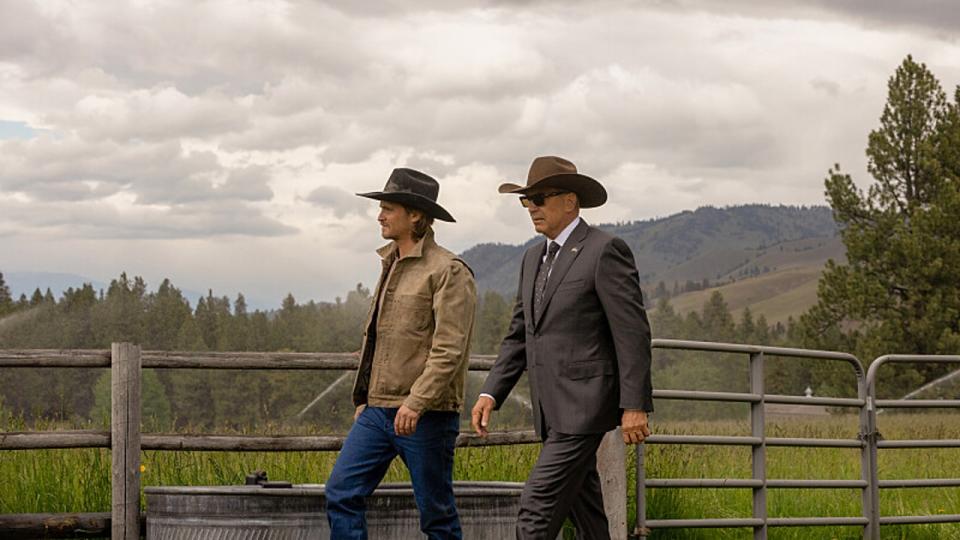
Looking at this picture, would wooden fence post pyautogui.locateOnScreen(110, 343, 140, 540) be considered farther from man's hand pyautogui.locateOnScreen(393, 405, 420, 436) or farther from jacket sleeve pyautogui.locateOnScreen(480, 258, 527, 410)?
jacket sleeve pyautogui.locateOnScreen(480, 258, 527, 410)

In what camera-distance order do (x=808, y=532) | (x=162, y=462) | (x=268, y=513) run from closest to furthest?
1. (x=268, y=513)
2. (x=162, y=462)
3. (x=808, y=532)

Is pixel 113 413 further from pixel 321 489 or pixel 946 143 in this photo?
pixel 946 143

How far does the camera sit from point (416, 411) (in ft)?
19.9

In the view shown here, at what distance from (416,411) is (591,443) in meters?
0.76

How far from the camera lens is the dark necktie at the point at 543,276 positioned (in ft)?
20.4

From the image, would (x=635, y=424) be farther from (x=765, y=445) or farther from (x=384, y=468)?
(x=765, y=445)

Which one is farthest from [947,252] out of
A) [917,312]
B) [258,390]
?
[258,390]

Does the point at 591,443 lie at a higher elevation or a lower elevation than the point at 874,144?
lower

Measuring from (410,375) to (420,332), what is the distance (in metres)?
0.20

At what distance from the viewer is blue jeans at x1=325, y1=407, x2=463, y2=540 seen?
6.25 m

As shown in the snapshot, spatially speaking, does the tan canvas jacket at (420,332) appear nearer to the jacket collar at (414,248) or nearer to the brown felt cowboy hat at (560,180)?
the jacket collar at (414,248)

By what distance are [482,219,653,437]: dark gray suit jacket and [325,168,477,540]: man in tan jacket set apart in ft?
1.24

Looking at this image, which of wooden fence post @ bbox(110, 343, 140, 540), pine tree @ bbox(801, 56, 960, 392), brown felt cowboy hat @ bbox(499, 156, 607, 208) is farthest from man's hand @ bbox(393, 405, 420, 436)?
pine tree @ bbox(801, 56, 960, 392)

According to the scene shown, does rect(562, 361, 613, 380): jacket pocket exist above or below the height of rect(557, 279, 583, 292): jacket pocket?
below
